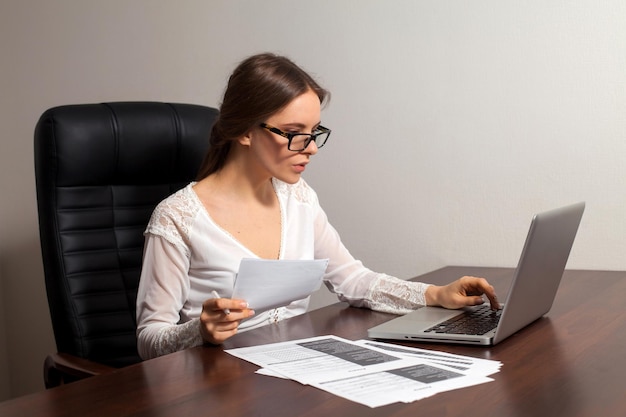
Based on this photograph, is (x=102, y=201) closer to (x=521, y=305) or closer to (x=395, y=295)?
(x=395, y=295)

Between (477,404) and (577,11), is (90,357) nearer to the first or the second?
(477,404)

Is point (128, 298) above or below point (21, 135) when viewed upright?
below

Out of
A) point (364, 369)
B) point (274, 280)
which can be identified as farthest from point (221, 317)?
point (364, 369)

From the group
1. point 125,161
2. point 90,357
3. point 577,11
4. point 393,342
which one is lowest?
point 90,357

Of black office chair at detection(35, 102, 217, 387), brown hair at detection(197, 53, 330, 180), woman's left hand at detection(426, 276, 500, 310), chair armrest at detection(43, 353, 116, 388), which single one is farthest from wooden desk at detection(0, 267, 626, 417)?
black office chair at detection(35, 102, 217, 387)

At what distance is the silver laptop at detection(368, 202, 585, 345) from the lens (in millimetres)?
1449

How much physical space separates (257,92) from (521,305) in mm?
760

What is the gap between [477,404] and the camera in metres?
1.15

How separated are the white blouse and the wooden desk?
21cm

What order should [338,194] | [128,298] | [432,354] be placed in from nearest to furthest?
[432,354] → [128,298] → [338,194]

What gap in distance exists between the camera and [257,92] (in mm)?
1864

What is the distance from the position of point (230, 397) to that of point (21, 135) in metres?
2.35

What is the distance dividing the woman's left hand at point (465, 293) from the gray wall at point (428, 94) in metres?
0.64

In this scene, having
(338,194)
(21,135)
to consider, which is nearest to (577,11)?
(338,194)
